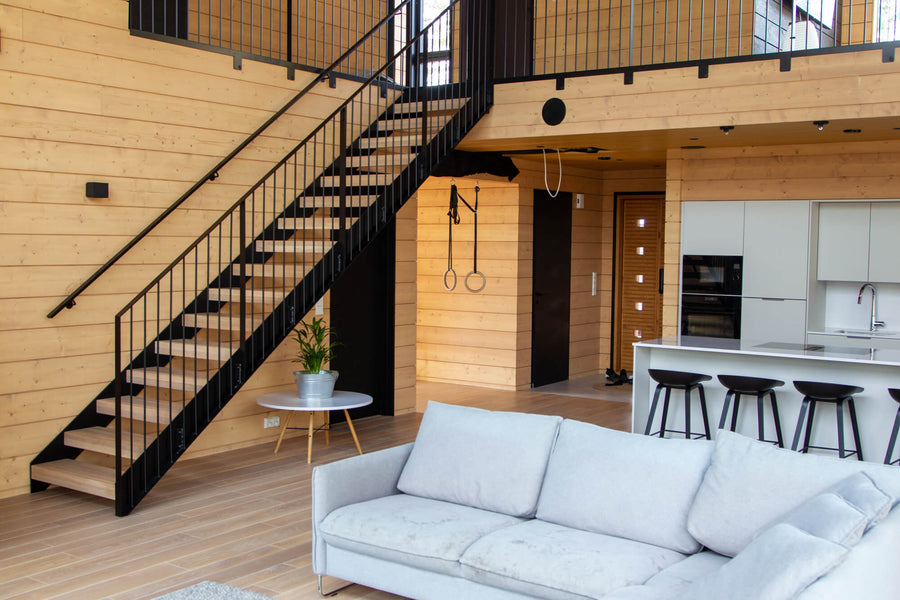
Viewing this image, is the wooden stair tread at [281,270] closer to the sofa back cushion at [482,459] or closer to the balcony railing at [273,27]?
the balcony railing at [273,27]

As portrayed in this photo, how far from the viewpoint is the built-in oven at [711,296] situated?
749 cm

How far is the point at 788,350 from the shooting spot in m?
5.42

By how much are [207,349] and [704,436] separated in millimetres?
3327

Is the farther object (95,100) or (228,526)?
(95,100)

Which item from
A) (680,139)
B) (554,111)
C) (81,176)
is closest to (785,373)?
(680,139)

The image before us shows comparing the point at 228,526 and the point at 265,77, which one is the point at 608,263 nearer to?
the point at 265,77

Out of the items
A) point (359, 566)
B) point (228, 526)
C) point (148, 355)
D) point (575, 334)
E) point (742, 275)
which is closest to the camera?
point (359, 566)

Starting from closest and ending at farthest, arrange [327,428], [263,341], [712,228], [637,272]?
[263,341] < [327,428] < [712,228] < [637,272]

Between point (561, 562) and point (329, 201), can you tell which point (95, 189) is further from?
point (561, 562)

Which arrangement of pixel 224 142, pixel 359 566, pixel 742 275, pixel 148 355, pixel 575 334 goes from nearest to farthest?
pixel 359 566, pixel 148 355, pixel 224 142, pixel 742 275, pixel 575 334

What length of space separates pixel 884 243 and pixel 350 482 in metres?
5.21

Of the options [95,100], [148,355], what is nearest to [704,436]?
[148,355]

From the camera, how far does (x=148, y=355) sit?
19.0ft

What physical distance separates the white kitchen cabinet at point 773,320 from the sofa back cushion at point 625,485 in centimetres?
412
